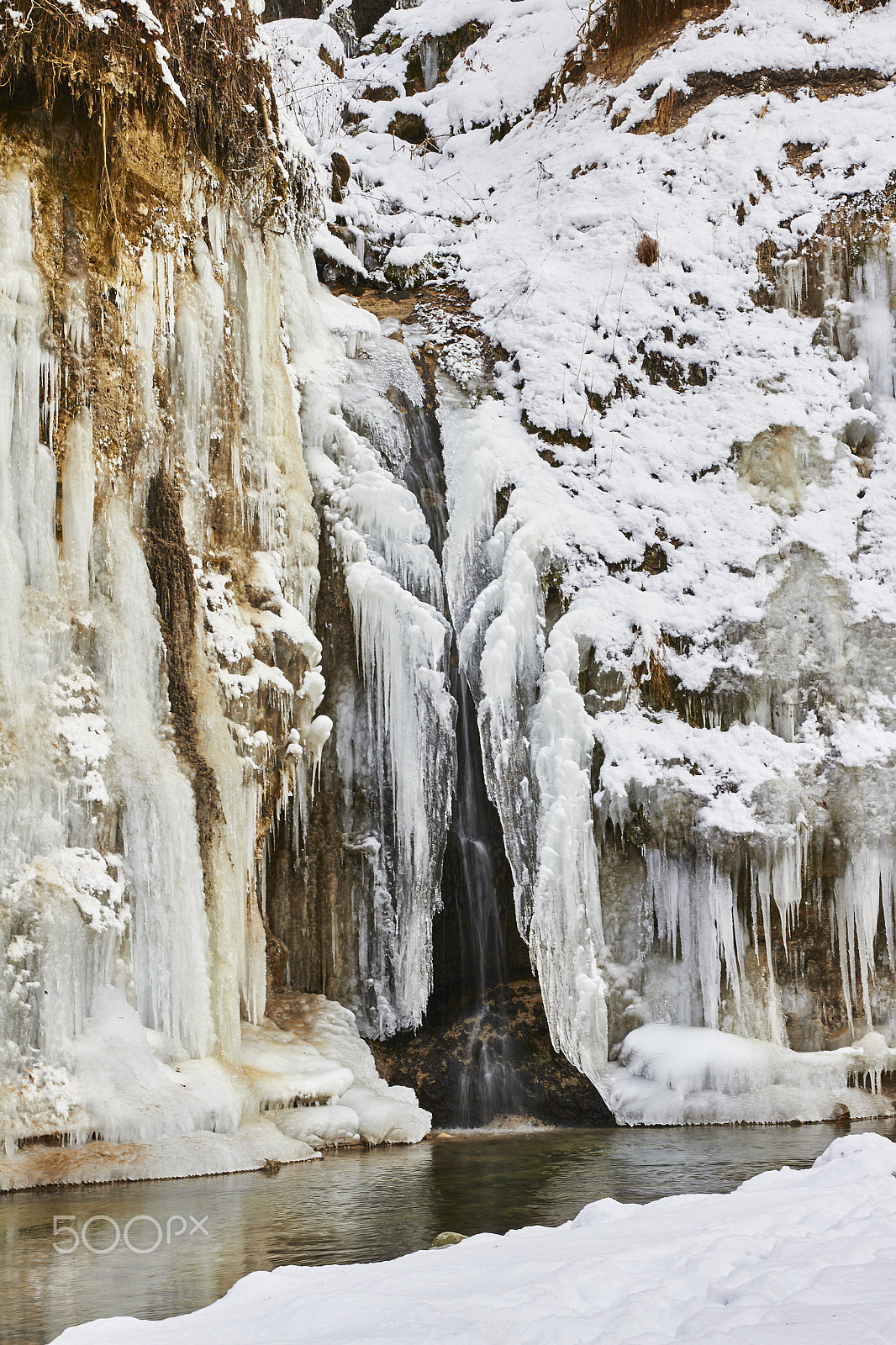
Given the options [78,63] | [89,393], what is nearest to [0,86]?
[78,63]

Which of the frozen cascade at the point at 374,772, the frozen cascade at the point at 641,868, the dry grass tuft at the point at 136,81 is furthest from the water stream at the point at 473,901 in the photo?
the dry grass tuft at the point at 136,81

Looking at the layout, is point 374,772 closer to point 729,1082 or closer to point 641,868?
point 641,868

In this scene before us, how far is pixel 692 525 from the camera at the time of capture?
42.5 ft

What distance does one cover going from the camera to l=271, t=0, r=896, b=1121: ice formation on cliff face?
37.6 ft

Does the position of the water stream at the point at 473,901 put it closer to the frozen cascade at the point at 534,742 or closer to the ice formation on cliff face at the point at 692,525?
the frozen cascade at the point at 534,742

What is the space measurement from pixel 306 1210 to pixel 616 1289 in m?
3.07

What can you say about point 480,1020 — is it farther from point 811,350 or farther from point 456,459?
point 811,350

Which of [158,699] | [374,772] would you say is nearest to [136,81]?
[158,699]

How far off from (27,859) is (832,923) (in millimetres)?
7906

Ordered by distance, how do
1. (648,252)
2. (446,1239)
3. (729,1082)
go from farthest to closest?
(648,252) → (729,1082) → (446,1239)

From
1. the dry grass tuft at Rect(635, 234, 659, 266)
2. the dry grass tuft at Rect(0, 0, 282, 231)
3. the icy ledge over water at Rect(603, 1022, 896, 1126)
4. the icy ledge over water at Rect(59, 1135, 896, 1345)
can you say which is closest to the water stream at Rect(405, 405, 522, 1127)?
the icy ledge over water at Rect(603, 1022, 896, 1126)

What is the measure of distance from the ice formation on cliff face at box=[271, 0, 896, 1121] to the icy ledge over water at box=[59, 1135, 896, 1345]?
19.4 ft

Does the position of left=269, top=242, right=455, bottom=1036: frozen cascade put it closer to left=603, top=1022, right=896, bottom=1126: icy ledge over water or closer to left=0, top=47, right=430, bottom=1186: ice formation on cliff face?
left=0, top=47, right=430, bottom=1186: ice formation on cliff face

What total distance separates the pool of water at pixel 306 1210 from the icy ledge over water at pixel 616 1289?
0.59 metres
